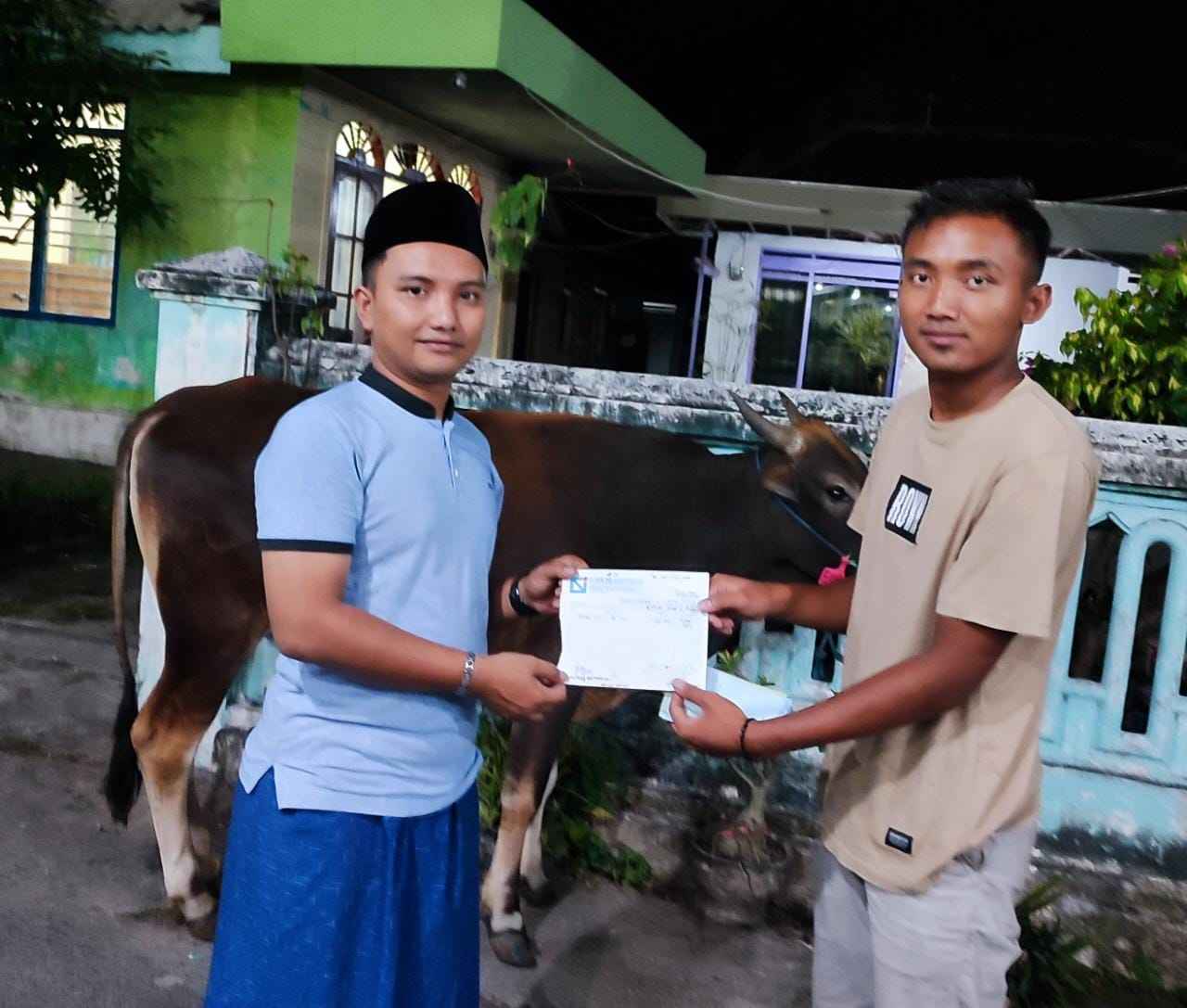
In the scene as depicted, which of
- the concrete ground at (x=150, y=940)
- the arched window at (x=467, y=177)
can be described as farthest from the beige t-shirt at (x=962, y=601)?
the arched window at (x=467, y=177)

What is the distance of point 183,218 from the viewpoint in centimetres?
907

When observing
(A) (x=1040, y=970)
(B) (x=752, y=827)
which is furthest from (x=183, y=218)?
(A) (x=1040, y=970)

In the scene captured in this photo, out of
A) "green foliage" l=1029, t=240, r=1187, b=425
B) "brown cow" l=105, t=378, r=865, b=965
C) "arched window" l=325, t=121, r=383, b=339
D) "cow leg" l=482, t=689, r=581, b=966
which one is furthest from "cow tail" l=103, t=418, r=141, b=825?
"arched window" l=325, t=121, r=383, b=339

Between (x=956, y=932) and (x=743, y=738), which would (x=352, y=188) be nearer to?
(x=743, y=738)

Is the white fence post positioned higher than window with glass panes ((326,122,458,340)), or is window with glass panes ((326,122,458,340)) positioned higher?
window with glass panes ((326,122,458,340))

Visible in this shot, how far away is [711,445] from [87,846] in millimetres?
2366

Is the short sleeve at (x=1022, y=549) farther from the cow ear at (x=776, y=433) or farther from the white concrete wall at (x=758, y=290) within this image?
the white concrete wall at (x=758, y=290)

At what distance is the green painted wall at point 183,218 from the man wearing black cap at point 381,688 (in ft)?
24.2

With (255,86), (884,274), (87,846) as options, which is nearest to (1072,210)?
(884,274)

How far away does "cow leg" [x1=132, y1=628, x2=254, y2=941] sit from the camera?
325 cm

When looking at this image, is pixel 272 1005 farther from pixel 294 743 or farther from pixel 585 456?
pixel 585 456

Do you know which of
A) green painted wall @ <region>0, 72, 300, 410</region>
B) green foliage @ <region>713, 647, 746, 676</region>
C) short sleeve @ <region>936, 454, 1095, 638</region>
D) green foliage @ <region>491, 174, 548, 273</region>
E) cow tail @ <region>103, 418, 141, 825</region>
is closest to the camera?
short sleeve @ <region>936, 454, 1095, 638</region>

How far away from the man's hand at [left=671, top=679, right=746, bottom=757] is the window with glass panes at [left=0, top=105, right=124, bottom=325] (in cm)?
870

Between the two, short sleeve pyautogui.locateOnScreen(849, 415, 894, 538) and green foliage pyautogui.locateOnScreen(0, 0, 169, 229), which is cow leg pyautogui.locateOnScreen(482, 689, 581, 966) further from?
green foliage pyautogui.locateOnScreen(0, 0, 169, 229)
